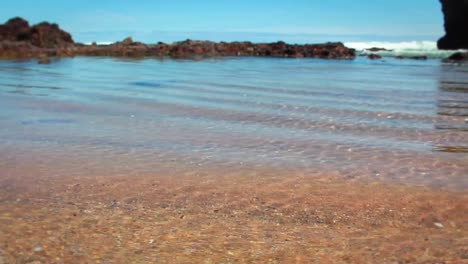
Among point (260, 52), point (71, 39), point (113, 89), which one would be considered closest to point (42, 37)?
point (71, 39)

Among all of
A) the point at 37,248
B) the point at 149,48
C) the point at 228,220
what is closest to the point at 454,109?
the point at 228,220

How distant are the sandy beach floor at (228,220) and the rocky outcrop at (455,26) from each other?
5721 cm

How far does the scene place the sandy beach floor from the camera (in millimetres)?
2418

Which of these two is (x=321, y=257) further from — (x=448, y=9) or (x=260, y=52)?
(x=448, y=9)

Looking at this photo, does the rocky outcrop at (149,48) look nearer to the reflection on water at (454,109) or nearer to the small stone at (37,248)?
the reflection on water at (454,109)

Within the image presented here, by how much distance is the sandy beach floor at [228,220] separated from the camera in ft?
7.93

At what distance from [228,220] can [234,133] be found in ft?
9.13

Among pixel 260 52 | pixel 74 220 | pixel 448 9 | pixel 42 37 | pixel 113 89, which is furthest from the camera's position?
pixel 448 9

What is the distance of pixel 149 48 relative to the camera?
38.0 m

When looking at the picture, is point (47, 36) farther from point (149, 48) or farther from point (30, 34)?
point (149, 48)

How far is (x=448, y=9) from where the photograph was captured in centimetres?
5947

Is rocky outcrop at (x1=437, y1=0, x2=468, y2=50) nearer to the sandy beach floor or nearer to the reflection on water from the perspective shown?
the reflection on water

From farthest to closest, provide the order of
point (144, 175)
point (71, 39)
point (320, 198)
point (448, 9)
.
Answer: point (448, 9)
point (71, 39)
point (144, 175)
point (320, 198)

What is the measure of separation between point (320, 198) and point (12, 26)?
40.6 meters
